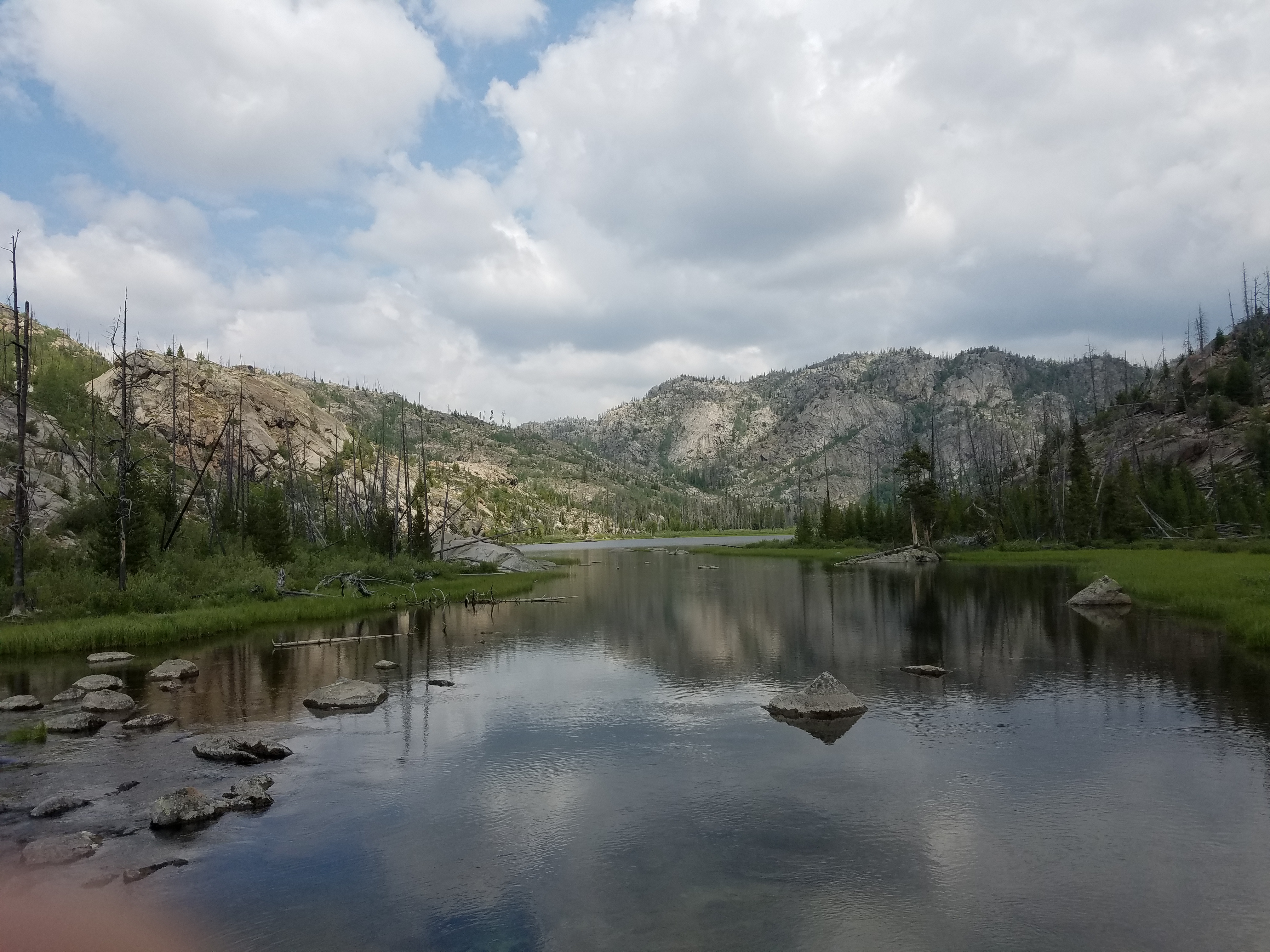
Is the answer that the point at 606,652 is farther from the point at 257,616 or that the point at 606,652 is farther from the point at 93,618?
the point at 93,618

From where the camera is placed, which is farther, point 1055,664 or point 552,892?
point 1055,664

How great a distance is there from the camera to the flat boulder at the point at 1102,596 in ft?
139

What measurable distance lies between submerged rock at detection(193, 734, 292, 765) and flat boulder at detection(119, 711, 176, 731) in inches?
120

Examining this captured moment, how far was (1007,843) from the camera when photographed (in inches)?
518

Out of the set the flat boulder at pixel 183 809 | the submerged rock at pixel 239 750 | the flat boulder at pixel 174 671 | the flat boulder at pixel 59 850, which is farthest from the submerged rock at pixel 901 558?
the flat boulder at pixel 59 850

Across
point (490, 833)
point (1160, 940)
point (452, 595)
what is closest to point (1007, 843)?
point (1160, 940)

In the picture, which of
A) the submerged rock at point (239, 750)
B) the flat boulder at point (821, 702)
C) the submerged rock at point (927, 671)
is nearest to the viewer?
the submerged rock at point (239, 750)

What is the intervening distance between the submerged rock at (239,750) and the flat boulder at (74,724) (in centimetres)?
430

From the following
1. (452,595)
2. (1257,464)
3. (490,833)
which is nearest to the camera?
(490,833)

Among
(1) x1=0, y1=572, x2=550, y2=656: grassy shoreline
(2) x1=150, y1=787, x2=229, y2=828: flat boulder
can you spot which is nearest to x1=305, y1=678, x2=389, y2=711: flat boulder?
(2) x1=150, y1=787, x2=229, y2=828: flat boulder

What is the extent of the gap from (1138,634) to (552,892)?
106 feet

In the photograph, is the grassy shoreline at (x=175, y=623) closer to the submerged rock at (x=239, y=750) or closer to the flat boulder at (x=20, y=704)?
the flat boulder at (x=20, y=704)

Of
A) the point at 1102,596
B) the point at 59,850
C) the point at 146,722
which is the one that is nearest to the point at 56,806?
the point at 59,850

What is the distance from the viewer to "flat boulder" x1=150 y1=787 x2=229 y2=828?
47.6 ft
